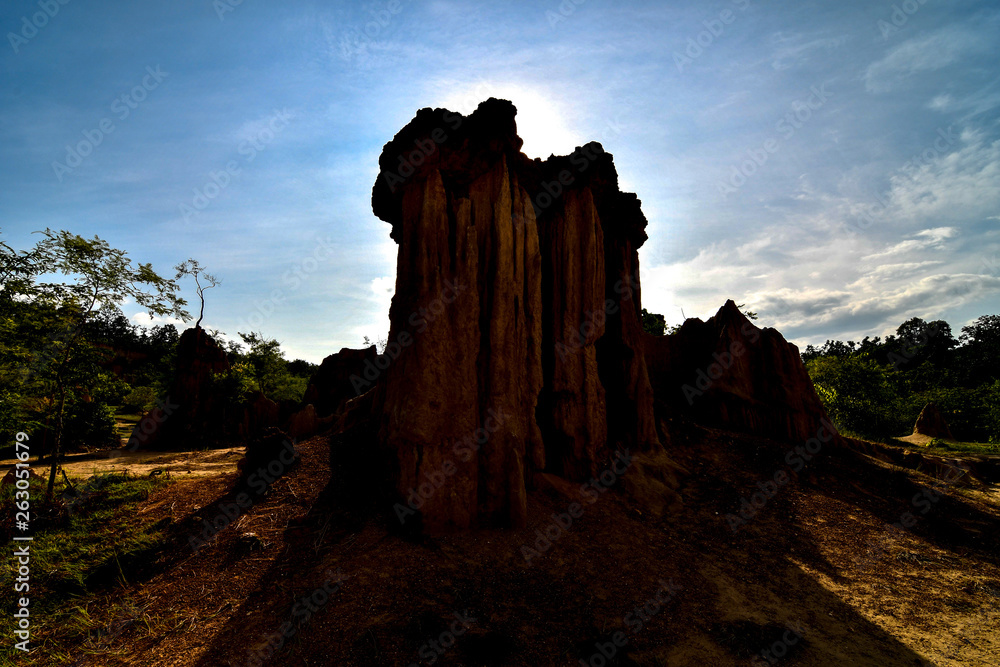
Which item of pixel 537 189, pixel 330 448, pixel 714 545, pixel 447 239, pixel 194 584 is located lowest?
pixel 714 545

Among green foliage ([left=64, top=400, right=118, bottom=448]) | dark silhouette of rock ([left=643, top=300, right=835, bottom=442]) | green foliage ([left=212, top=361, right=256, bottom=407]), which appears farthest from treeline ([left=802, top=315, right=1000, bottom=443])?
green foliage ([left=64, top=400, right=118, bottom=448])

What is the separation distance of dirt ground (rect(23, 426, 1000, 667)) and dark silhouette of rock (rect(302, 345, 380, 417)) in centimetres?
1335

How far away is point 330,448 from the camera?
11.7m

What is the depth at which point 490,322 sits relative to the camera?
9734 mm

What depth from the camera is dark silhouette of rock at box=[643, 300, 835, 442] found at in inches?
584

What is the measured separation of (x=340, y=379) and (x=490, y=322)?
19.2 m

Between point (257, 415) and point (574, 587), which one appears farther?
point (257, 415)

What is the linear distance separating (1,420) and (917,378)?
201ft

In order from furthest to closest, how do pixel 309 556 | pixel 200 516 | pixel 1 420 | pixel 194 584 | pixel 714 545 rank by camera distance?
1. pixel 714 545
2. pixel 200 516
3. pixel 1 420
4. pixel 309 556
5. pixel 194 584

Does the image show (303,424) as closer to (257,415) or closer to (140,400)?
(257,415)

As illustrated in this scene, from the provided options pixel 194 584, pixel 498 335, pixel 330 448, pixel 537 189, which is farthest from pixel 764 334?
pixel 194 584

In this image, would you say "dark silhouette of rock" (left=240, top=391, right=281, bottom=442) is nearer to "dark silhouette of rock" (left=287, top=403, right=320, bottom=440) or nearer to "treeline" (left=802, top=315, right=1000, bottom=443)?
"dark silhouette of rock" (left=287, top=403, right=320, bottom=440)

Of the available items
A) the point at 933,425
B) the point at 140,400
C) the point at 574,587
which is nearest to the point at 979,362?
the point at 933,425

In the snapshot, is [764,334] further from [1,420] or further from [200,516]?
[1,420]
